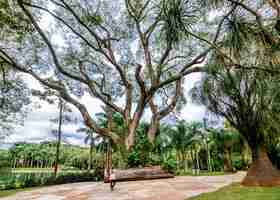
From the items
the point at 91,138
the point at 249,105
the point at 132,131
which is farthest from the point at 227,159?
the point at 249,105

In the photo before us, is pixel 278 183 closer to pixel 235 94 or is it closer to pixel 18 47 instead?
pixel 235 94

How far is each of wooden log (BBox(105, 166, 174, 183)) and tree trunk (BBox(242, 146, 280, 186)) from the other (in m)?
3.91

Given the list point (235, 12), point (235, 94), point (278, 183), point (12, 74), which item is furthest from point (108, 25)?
point (278, 183)

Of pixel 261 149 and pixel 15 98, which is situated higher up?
pixel 15 98

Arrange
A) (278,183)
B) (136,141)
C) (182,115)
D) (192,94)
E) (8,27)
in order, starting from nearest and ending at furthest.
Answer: (278,183) < (192,94) < (8,27) < (136,141) < (182,115)

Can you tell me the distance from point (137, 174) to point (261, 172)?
15.2 ft

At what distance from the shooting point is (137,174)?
9.23 m

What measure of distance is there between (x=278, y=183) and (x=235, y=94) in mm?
3000

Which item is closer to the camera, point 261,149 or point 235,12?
point 235,12

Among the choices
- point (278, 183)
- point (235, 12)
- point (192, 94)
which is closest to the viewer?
point (235, 12)

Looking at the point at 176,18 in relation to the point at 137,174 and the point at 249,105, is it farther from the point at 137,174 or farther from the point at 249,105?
the point at 137,174

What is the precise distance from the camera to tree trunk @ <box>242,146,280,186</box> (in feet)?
22.4

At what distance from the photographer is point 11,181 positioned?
13.0 m

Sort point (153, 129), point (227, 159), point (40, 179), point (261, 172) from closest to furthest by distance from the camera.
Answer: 1. point (261, 172)
2. point (153, 129)
3. point (40, 179)
4. point (227, 159)
